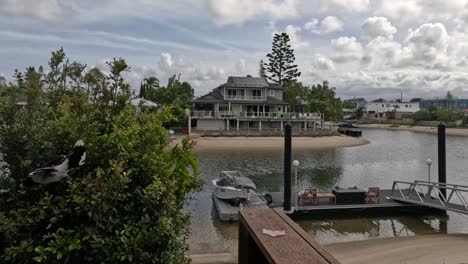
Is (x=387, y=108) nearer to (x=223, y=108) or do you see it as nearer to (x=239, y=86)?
(x=239, y=86)

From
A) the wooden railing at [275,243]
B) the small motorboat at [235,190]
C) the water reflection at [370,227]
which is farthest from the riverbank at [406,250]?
the wooden railing at [275,243]

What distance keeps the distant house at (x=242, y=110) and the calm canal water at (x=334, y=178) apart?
12.3 m

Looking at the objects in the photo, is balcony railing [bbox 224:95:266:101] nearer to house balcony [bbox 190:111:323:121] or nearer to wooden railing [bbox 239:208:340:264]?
house balcony [bbox 190:111:323:121]

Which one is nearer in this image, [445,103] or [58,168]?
[58,168]

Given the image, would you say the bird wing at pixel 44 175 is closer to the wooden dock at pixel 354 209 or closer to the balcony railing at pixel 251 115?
the wooden dock at pixel 354 209

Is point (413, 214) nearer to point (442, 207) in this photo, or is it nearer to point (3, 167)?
point (442, 207)

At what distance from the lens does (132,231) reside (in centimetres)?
249

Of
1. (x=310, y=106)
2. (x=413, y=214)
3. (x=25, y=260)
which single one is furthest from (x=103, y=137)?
(x=310, y=106)

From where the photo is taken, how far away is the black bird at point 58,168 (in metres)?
2.39

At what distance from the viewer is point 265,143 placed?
45.3 metres

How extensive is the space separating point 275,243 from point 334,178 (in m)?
23.5

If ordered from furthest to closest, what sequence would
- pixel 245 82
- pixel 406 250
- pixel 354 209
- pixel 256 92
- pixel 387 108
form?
pixel 387 108 → pixel 245 82 → pixel 256 92 → pixel 354 209 → pixel 406 250

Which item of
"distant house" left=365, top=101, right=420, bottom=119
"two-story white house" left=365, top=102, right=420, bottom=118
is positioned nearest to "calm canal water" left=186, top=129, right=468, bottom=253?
"distant house" left=365, top=101, right=420, bottom=119

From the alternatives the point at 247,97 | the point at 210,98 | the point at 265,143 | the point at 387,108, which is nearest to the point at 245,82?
the point at 247,97
